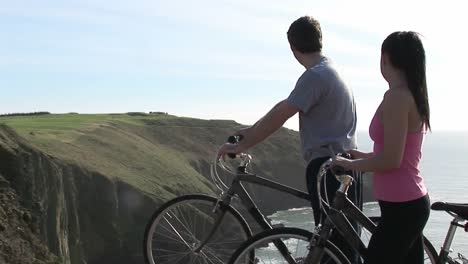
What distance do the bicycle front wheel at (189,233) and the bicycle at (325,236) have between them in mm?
898

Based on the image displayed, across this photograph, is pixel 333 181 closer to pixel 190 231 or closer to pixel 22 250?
pixel 190 231

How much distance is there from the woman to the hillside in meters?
4.81

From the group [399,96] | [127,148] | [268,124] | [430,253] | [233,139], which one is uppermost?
[399,96]

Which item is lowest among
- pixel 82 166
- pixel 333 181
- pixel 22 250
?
Answer: pixel 82 166

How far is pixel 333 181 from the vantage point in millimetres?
5523

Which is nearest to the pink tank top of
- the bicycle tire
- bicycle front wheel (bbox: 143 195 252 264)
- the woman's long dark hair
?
the woman's long dark hair

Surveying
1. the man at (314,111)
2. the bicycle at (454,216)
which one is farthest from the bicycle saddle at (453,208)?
the man at (314,111)

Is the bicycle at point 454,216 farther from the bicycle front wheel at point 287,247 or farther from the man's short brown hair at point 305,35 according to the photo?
the man's short brown hair at point 305,35

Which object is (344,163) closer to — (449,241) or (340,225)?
(340,225)

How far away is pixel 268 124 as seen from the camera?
5457 millimetres

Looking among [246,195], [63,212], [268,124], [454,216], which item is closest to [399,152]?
[454,216]

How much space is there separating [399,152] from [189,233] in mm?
2589

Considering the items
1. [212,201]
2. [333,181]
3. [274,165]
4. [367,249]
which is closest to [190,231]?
[212,201]

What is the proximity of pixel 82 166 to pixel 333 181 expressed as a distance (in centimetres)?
5410
